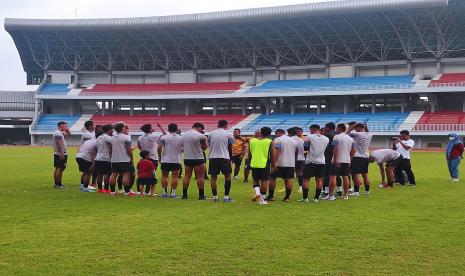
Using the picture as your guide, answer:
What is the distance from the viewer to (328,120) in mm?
57344

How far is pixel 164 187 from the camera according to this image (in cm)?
1375

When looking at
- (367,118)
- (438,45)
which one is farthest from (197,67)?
(438,45)

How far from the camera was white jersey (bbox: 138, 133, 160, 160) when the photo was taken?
49.0 ft

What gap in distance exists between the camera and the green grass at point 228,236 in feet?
21.6

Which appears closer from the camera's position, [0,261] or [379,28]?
[0,261]

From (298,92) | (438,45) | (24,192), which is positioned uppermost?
(438,45)

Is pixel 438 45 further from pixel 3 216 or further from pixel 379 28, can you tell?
pixel 3 216

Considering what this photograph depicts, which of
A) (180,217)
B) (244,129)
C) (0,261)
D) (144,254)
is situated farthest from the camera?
(244,129)

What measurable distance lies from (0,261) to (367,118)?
5304 cm

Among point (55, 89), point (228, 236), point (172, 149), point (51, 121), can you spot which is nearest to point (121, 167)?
point (172, 149)

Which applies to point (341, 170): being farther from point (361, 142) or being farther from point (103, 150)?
point (103, 150)

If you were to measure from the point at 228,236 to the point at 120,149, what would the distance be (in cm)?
627

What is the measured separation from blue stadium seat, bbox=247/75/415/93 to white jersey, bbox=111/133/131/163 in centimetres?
4494

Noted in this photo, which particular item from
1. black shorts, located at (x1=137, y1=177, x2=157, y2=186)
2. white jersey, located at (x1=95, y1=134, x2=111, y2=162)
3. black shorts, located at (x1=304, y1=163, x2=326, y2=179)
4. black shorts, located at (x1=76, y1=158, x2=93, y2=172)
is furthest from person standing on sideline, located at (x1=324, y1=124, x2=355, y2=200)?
black shorts, located at (x1=76, y1=158, x2=93, y2=172)
